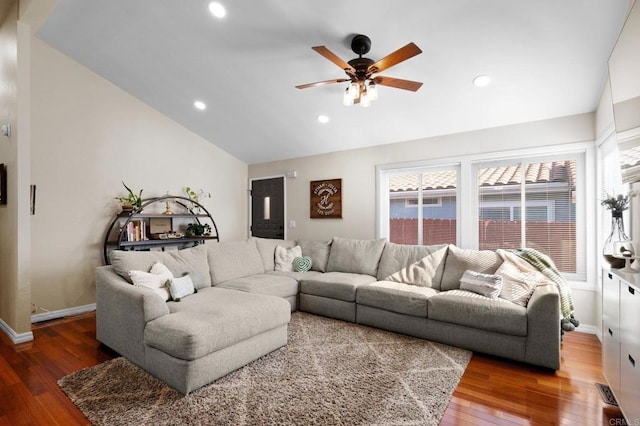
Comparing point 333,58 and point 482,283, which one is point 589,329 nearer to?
point 482,283

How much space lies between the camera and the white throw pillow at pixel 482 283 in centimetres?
300

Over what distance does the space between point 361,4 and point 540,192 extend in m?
2.88

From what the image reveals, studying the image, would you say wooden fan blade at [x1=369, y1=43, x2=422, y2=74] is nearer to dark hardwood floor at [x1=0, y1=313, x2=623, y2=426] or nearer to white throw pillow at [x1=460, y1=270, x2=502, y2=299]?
white throw pillow at [x1=460, y1=270, x2=502, y2=299]

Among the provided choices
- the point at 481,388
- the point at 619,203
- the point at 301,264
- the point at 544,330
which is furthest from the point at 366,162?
the point at 481,388

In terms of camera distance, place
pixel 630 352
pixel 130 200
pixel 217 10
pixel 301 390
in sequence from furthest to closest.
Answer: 1. pixel 130 200
2. pixel 217 10
3. pixel 301 390
4. pixel 630 352

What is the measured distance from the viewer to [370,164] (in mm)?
4863

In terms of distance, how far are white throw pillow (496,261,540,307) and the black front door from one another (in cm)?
373

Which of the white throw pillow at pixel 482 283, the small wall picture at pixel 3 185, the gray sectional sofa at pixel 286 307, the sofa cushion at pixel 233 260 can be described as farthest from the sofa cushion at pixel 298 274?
the small wall picture at pixel 3 185

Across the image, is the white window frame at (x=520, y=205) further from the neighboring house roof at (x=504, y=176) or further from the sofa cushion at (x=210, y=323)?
the sofa cushion at (x=210, y=323)

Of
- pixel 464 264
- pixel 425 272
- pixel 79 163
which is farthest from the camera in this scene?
pixel 79 163

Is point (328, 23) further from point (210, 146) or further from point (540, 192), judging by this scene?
point (210, 146)

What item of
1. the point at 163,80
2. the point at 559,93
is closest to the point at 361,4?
the point at 559,93

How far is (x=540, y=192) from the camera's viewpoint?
3.70m

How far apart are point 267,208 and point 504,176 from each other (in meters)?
3.89
